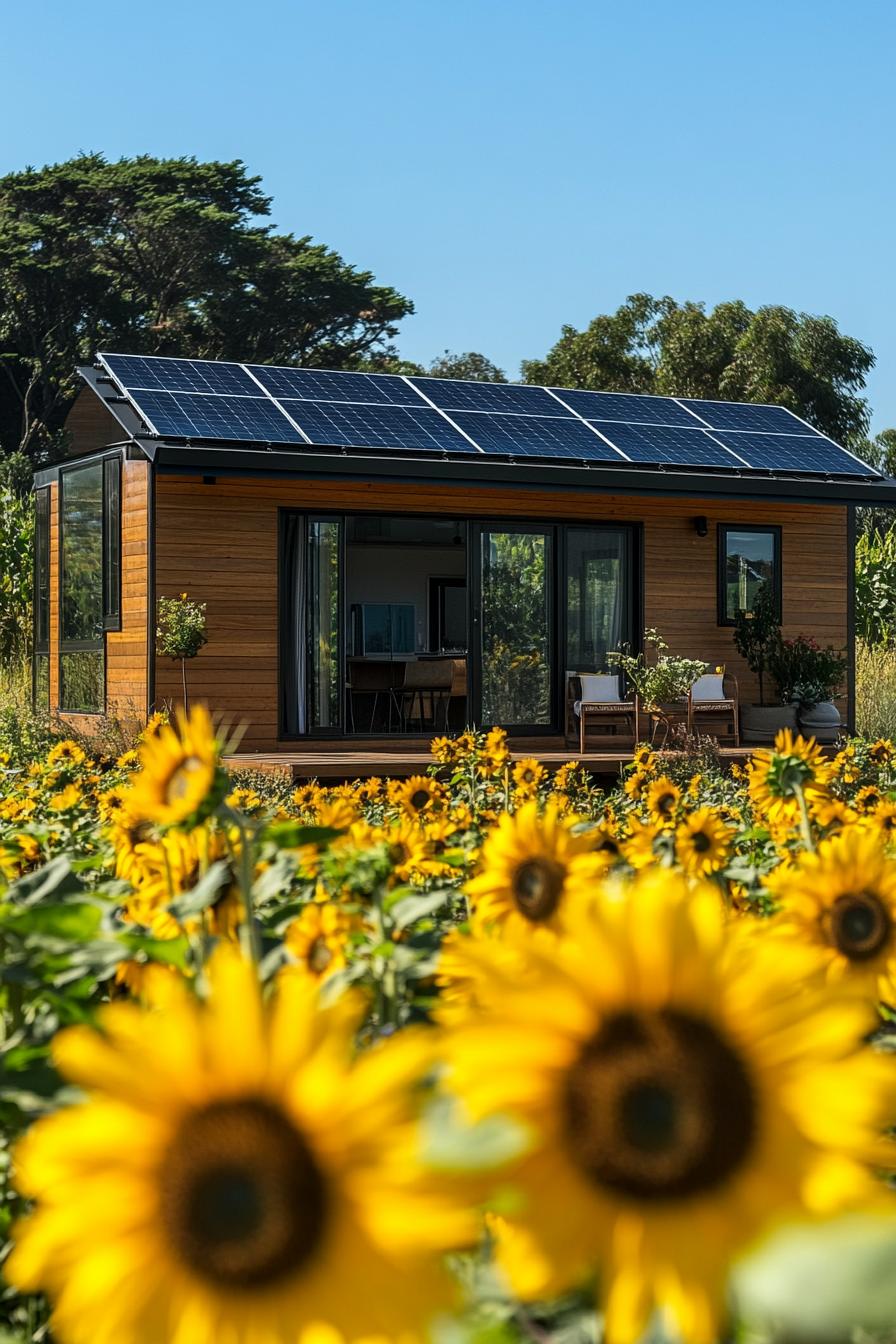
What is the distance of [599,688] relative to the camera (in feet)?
46.4

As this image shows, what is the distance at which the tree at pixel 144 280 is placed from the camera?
36.0 m

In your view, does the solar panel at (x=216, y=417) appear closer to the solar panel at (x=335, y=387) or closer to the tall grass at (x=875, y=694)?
the solar panel at (x=335, y=387)

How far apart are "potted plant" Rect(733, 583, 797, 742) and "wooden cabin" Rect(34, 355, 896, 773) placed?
0.12 meters

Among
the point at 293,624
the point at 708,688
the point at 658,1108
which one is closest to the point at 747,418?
the point at 708,688

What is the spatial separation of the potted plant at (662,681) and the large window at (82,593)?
4.55 meters

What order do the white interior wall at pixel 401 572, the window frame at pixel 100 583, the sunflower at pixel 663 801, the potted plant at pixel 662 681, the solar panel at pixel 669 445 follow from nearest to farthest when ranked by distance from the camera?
the sunflower at pixel 663 801
the potted plant at pixel 662 681
the window frame at pixel 100 583
the solar panel at pixel 669 445
the white interior wall at pixel 401 572

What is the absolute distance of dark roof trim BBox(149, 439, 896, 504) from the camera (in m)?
12.1

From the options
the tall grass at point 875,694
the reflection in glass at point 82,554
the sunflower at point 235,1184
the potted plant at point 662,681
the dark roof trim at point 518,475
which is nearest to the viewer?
the sunflower at point 235,1184

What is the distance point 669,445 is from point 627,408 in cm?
143

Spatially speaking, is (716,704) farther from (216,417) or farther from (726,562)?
(216,417)

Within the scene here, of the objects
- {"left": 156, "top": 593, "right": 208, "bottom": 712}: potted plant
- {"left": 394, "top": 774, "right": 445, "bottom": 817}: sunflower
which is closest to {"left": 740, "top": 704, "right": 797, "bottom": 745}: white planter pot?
{"left": 156, "top": 593, "right": 208, "bottom": 712}: potted plant

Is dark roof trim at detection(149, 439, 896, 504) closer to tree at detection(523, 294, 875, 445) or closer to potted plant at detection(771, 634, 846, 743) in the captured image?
potted plant at detection(771, 634, 846, 743)

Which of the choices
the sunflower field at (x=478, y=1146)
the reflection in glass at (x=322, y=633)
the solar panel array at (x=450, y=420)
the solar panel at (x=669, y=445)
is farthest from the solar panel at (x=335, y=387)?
the sunflower field at (x=478, y=1146)

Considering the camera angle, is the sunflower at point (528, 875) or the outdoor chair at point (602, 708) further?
the outdoor chair at point (602, 708)
